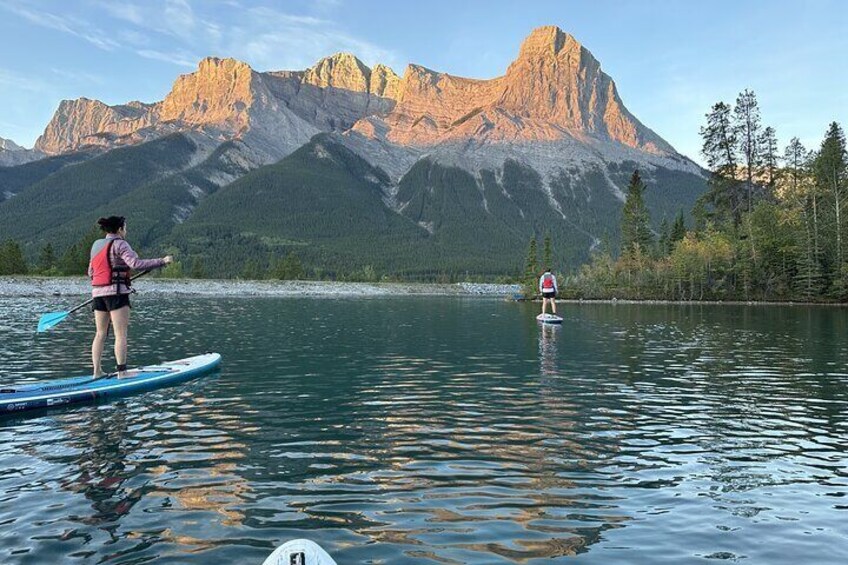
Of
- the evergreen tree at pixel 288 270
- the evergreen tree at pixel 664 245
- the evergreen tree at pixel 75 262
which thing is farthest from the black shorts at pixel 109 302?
the evergreen tree at pixel 288 270

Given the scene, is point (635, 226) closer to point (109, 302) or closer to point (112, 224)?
point (112, 224)

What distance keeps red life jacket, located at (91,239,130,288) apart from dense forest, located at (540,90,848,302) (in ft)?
287

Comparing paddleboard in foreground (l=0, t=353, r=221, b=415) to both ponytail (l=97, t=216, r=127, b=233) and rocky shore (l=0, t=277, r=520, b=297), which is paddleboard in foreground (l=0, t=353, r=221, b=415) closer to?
ponytail (l=97, t=216, r=127, b=233)

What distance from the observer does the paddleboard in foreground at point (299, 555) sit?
658 cm

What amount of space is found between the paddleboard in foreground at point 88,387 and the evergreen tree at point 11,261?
440 ft

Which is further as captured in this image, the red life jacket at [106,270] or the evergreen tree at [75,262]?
the evergreen tree at [75,262]

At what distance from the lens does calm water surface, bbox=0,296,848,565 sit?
8.35 meters

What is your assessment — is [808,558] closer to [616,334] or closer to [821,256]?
[616,334]

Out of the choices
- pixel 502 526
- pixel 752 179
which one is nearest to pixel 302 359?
pixel 502 526

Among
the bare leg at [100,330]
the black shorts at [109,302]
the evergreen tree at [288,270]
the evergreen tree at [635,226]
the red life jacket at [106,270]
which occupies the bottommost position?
the bare leg at [100,330]

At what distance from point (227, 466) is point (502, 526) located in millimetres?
5878

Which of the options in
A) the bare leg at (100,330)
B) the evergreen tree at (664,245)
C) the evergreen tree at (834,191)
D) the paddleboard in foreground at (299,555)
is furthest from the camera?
the evergreen tree at (664,245)

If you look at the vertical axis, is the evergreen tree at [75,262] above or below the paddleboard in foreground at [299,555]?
above

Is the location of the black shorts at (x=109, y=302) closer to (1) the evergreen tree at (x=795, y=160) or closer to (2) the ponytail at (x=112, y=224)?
(2) the ponytail at (x=112, y=224)
